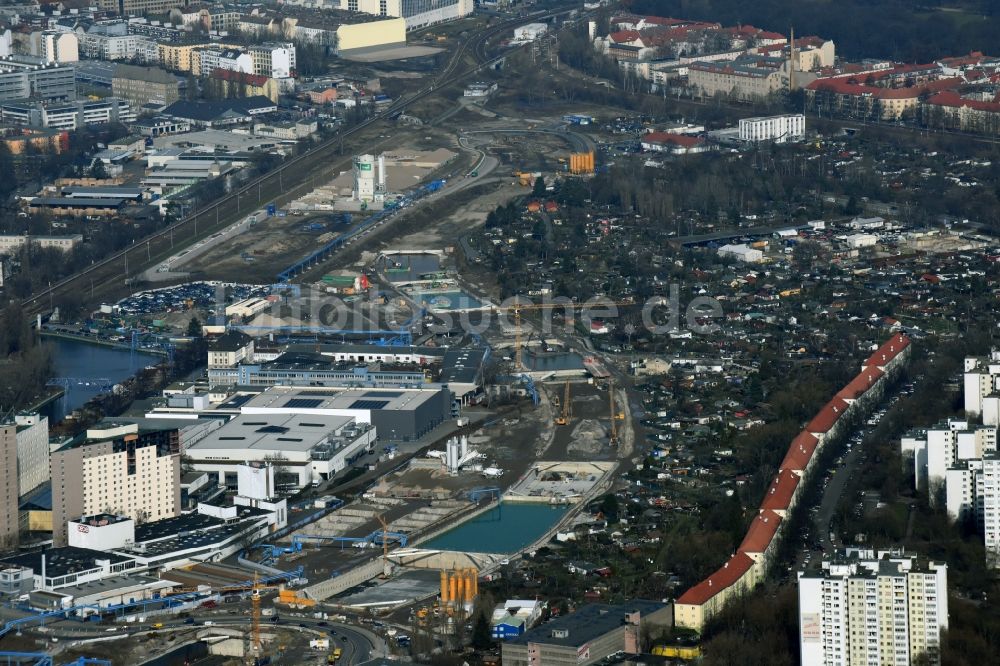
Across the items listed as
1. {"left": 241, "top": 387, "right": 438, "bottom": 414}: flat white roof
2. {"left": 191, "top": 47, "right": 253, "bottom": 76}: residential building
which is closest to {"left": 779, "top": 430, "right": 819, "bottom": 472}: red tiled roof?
{"left": 241, "top": 387, "right": 438, "bottom": 414}: flat white roof

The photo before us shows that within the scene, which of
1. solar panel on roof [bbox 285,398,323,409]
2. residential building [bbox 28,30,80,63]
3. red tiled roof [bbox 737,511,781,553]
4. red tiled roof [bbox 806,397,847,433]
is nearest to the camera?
red tiled roof [bbox 737,511,781,553]

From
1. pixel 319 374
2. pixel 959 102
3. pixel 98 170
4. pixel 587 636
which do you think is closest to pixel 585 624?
pixel 587 636

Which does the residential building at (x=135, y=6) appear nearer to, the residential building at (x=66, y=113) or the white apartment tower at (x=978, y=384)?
the residential building at (x=66, y=113)

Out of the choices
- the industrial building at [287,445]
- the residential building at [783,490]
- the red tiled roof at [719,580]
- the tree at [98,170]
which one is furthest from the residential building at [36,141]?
the red tiled roof at [719,580]

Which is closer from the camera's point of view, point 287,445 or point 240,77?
point 287,445

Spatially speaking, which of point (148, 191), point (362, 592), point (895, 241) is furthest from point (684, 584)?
point (148, 191)

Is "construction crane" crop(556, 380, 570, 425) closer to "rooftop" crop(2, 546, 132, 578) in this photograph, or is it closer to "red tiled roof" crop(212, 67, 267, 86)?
"rooftop" crop(2, 546, 132, 578)

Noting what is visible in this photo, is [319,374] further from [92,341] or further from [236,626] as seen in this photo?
[236,626]
